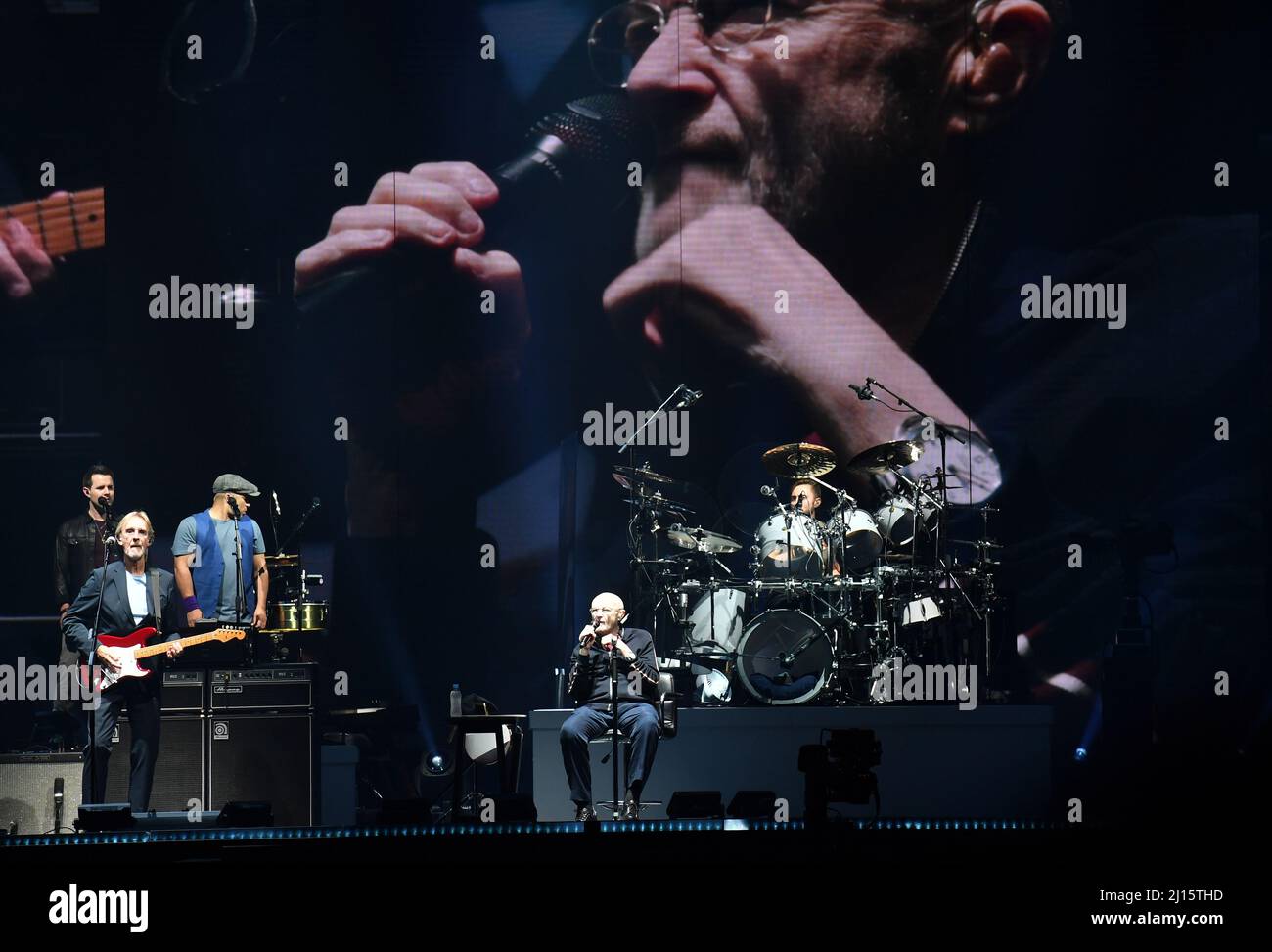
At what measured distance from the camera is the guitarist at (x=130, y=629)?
28.2 ft

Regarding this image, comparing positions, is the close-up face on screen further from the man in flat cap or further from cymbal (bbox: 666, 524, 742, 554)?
the man in flat cap

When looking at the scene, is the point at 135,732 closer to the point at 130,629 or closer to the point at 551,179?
the point at 130,629

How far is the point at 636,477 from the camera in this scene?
991cm

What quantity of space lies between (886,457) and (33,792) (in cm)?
497

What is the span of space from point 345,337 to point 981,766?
4.77 meters

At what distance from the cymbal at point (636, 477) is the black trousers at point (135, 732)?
293 cm

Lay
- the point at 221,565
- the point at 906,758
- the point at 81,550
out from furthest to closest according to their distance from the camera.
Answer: the point at 81,550 → the point at 221,565 → the point at 906,758

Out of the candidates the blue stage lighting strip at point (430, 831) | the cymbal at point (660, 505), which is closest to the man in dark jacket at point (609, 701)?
the cymbal at point (660, 505)

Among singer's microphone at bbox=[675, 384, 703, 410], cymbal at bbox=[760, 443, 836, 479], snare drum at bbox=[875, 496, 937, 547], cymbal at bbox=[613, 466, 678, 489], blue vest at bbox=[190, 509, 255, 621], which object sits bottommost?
blue vest at bbox=[190, 509, 255, 621]

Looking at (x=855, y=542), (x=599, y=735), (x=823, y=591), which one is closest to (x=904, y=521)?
(x=855, y=542)

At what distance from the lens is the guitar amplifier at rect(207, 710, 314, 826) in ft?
29.1

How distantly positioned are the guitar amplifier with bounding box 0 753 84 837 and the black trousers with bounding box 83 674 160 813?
8.7 inches

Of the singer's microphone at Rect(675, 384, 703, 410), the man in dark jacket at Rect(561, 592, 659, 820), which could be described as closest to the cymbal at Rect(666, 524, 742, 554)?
the man in dark jacket at Rect(561, 592, 659, 820)
